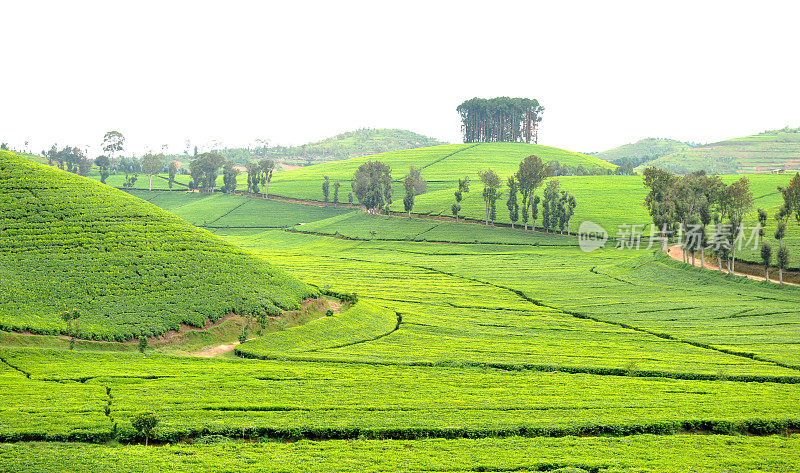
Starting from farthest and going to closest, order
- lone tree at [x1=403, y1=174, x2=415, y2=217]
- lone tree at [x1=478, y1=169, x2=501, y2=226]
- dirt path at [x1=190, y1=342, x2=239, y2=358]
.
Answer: lone tree at [x1=403, y1=174, x2=415, y2=217] → lone tree at [x1=478, y1=169, x2=501, y2=226] → dirt path at [x1=190, y1=342, x2=239, y2=358]

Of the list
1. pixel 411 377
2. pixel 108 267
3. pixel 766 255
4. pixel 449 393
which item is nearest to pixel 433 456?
pixel 449 393

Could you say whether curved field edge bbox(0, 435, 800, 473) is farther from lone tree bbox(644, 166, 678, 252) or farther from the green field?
lone tree bbox(644, 166, 678, 252)

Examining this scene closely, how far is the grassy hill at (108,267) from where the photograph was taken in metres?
53.7

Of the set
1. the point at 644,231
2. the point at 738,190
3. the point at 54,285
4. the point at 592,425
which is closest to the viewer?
the point at 592,425

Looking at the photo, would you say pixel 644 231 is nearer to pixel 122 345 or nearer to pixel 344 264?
pixel 344 264

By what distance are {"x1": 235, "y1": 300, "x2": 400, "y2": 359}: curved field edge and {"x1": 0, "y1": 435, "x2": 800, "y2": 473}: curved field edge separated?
72.1ft

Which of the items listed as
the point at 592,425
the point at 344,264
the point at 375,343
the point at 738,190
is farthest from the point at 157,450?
the point at 738,190

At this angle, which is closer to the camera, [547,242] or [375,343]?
[375,343]

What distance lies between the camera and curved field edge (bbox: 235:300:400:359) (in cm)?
5434

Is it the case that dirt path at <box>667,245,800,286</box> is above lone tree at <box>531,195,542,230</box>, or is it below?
below

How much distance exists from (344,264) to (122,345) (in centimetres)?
6875

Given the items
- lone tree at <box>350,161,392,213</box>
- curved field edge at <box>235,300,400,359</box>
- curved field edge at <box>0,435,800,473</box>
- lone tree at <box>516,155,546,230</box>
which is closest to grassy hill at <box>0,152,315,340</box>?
curved field edge at <box>235,300,400,359</box>

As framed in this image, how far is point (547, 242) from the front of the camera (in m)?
144

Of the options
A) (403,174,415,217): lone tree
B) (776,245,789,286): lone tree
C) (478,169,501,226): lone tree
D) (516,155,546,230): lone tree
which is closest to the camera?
(776,245,789,286): lone tree
